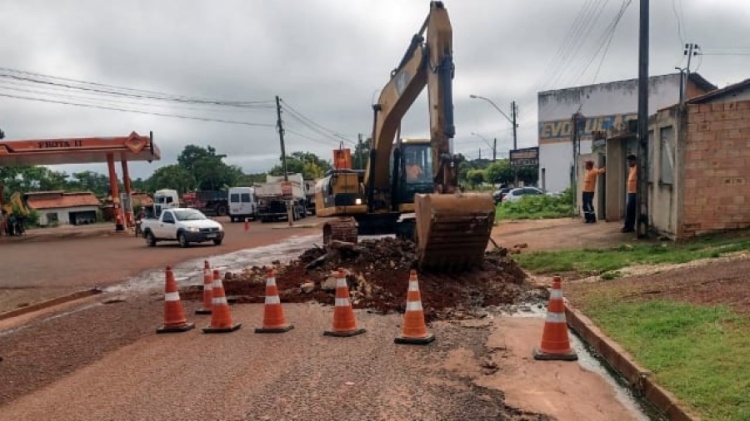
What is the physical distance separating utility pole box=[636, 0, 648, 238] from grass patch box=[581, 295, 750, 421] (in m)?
7.69

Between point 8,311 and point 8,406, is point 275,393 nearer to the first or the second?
point 8,406

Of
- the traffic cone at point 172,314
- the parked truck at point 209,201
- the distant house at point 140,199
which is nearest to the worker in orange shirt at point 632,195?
the traffic cone at point 172,314

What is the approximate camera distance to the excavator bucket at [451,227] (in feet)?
30.1

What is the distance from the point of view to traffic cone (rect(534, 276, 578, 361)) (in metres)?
6.18

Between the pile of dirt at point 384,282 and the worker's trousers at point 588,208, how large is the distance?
826cm

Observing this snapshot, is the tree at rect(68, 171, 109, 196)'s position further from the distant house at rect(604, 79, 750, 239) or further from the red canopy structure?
the distant house at rect(604, 79, 750, 239)

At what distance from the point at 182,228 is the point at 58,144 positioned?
53.1ft

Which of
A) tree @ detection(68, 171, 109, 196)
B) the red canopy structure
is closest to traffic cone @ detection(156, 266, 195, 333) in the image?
the red canopy structure

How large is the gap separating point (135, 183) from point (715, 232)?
4982 inches

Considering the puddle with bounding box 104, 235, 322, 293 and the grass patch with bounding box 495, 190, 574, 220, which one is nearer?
the puddle with bounding box 104, 235, 322, 293

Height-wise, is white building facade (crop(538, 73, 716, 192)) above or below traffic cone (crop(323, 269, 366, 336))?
above

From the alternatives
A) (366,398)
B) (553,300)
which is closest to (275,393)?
(366,398)

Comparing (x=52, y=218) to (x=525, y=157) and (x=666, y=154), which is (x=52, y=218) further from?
(x=666, y=154)

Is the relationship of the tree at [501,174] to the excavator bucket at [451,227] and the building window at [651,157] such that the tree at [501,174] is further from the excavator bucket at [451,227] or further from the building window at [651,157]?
the excavator bucket at [451,227]
